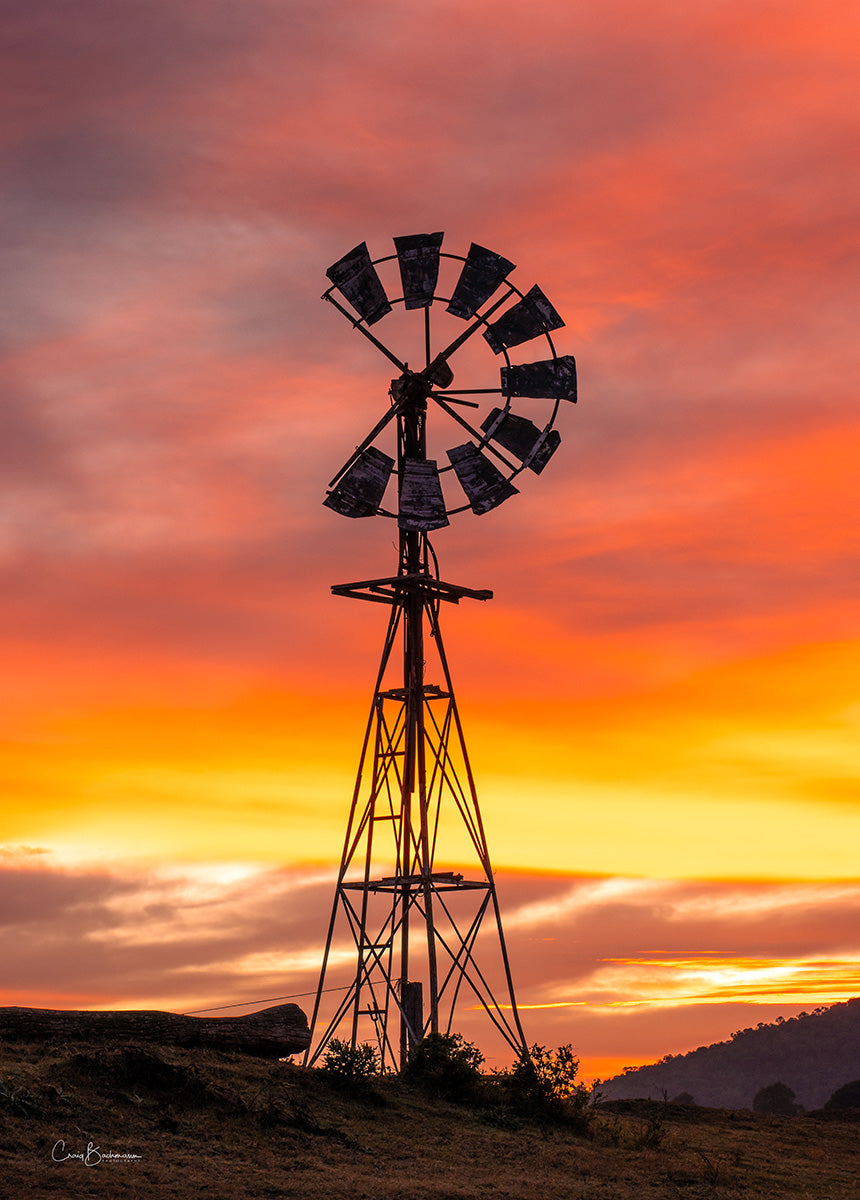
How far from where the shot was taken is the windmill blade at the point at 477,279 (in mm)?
31500

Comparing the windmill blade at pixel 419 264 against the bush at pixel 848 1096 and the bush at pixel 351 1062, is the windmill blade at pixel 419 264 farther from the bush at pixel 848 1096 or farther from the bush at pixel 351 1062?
the bush at pixel 848 1096

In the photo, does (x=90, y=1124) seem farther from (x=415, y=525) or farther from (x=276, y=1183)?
(x=415, y=525)

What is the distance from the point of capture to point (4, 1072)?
66.3 feet

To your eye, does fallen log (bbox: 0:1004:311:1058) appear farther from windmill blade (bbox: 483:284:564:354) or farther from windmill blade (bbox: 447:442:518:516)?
windmill blade (bbox: 483:284:564:354)

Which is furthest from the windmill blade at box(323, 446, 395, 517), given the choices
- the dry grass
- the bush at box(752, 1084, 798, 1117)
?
the bush at box(752, 1084, 798, 1117)

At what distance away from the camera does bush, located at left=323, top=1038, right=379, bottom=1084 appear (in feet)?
81.8

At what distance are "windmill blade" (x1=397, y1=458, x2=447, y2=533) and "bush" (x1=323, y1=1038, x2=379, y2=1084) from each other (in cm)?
1175

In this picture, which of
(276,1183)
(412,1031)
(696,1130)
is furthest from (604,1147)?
(276,1183)

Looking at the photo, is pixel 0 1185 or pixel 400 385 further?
pixel 400 385

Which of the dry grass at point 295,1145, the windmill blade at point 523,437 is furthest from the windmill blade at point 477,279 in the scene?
the dry grass at point 295,1145

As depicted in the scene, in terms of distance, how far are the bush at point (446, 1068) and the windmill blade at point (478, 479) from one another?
12199 mm

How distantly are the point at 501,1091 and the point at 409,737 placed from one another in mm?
8200

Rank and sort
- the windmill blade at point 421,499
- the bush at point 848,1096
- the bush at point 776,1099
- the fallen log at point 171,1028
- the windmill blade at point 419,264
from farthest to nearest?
1. the bush at point 776,1099
2. the bush at point 848,1096
3. the windmill blade at point 419,264
4. the windmill blade at point 421,499
5. the fallen log at point 171,1028

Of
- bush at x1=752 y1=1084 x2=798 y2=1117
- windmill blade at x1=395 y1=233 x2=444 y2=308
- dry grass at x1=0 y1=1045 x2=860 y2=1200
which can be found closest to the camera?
dry grass at x1=0 y1=1045 x2=860 y2=1200
